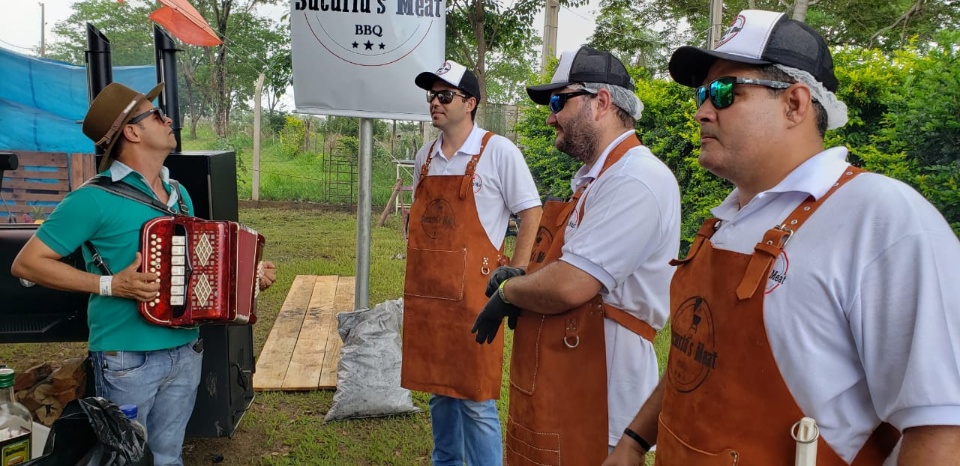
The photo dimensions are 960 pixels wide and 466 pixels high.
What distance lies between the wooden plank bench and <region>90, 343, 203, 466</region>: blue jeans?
195 inches

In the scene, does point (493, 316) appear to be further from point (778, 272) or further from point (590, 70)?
point (778, 272)

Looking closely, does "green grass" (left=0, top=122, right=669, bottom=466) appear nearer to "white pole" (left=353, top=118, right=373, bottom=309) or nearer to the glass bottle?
"white pole" (left=353, top=118, right=373, bottom=309)

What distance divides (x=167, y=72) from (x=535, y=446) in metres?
2.69

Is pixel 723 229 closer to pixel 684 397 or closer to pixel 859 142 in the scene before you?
pixel 684 397

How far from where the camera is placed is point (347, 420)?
3984mm

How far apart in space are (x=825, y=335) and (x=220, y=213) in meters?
2.94

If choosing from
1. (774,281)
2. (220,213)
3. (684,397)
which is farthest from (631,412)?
(220,213)

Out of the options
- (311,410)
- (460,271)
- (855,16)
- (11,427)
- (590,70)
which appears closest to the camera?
(11,427)

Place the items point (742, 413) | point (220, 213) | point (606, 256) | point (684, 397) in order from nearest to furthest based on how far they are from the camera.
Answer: point (742, 413) < point (684, 397) < point (606, 256) < point (220, 213)

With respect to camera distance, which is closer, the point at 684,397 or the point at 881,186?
the point at 881,186

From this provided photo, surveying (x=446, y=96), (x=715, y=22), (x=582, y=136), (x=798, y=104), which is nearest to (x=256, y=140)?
(x=715, y=22)

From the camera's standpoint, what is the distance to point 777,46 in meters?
1.21

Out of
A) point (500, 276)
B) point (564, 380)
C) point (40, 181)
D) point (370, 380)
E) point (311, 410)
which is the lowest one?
point (311, 410)

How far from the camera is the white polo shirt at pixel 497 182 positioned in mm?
2975
